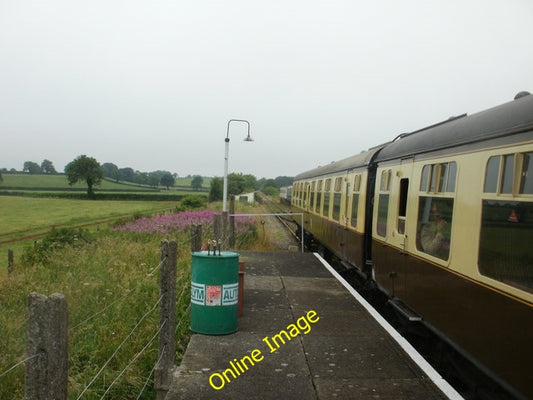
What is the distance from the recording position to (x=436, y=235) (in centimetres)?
567

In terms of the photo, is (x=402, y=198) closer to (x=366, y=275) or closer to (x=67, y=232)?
(x=366, y=275)

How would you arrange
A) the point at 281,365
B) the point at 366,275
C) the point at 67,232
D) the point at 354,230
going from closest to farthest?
the point at 281,365, the point at 366,275, the point at 354,230, the point at 67,232

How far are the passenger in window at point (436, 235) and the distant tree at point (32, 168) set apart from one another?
127m

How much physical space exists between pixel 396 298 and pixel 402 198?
148 cm

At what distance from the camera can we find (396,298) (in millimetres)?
7316

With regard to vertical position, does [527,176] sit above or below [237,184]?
above

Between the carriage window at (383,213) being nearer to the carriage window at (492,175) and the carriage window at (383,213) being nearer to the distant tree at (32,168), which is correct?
the carriage window at (492,175)

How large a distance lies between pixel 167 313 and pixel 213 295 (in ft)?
3.01

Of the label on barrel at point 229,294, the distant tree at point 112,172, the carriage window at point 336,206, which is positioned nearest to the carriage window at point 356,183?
the carriage window at point 336,206

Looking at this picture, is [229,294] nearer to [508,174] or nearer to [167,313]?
[167,313]

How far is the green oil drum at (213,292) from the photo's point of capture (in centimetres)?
559

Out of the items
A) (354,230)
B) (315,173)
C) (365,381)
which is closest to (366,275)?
(354,230)

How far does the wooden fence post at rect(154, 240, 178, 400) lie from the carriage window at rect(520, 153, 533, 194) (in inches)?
120

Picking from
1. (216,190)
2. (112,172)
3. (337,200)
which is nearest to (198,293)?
(337,200)
